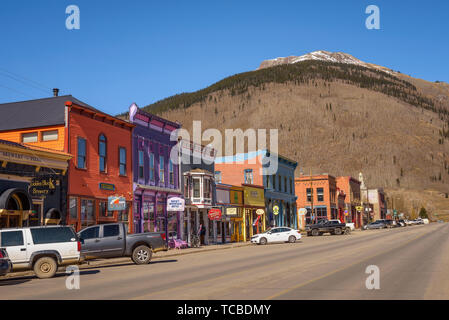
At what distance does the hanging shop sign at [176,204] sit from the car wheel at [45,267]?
57.1 ft

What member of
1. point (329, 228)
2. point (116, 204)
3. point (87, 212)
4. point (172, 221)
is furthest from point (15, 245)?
point (329, 228)

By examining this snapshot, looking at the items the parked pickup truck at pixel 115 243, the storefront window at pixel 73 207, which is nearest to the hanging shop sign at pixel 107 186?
the storefront window at pixel 73 207

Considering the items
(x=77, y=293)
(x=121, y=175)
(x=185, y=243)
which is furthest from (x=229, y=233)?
(x=77, y=293)

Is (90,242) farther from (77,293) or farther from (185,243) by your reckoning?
(185,243)

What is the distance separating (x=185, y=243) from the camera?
38.7 meters

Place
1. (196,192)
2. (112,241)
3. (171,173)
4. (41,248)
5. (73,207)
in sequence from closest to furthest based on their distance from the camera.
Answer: (41,248), (112,241), (73,207), (171,173), (196,192)

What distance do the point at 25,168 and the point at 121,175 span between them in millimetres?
9065

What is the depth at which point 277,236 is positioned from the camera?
4328cm

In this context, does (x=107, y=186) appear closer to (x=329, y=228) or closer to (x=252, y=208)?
(x=252, y=208)

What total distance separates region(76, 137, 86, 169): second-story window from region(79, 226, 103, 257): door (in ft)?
24.6

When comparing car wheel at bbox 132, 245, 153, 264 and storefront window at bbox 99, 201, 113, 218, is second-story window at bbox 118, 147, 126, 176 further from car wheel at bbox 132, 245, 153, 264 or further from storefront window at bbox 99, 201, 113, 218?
car wheel at bbox 132, 245, 153, 264

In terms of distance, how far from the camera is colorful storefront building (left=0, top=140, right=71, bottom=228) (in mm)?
23812

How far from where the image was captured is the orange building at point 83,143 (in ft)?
95.2

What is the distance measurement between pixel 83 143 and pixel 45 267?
12625 mm
